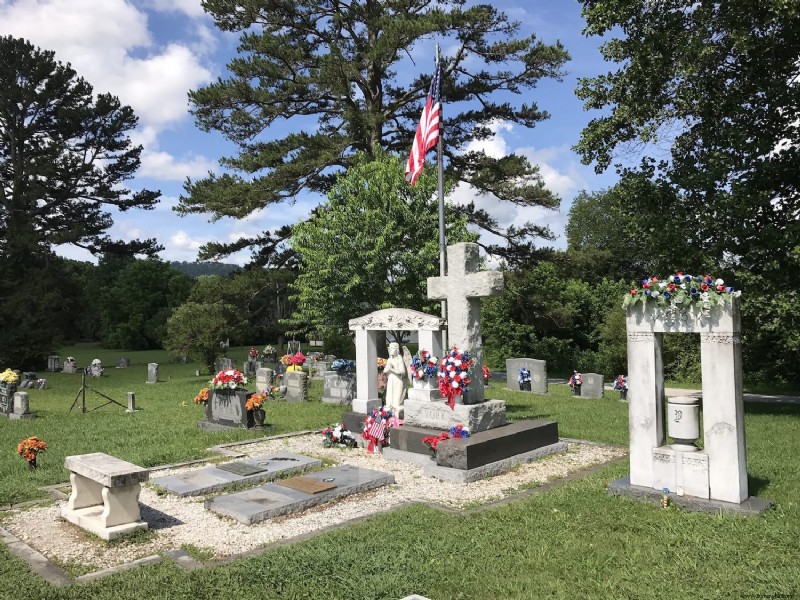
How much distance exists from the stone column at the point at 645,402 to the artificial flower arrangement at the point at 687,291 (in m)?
0.52

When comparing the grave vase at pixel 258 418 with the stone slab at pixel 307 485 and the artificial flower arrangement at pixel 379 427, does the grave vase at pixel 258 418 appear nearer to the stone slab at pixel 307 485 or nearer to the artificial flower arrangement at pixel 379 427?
the artificial flower arrangement at pixel 379 427

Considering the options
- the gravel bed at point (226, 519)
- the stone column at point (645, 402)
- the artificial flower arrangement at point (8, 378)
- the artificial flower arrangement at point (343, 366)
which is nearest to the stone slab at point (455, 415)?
the gravel bed at point (226, 519)

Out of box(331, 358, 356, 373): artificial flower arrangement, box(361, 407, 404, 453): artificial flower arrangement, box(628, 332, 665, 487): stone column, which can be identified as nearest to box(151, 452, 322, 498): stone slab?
box(361, 407, 404, 453): artificial flower arrangement

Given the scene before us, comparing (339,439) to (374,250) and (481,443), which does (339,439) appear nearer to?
(481,443)

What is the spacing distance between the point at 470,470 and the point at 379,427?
2.52m

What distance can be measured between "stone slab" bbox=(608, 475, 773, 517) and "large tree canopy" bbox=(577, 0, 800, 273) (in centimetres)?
839

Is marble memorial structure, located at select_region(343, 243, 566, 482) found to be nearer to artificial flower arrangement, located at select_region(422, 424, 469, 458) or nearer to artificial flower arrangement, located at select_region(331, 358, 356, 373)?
artificial flower arrangement, located at select_region(422, 424, 469, 458)

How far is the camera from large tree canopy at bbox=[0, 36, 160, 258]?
33.9m

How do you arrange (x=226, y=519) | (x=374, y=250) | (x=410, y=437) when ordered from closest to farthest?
(x=226, y=519)
(x=410, y=437)
(x=374, y=250)

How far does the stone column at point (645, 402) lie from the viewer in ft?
24.3

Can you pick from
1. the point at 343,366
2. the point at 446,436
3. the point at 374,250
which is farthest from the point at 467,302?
the point at 374,250

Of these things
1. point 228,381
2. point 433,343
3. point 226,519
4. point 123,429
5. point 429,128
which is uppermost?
point 429,128

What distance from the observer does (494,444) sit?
31.5 ft

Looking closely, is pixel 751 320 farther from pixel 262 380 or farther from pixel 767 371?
pixel 262 380
